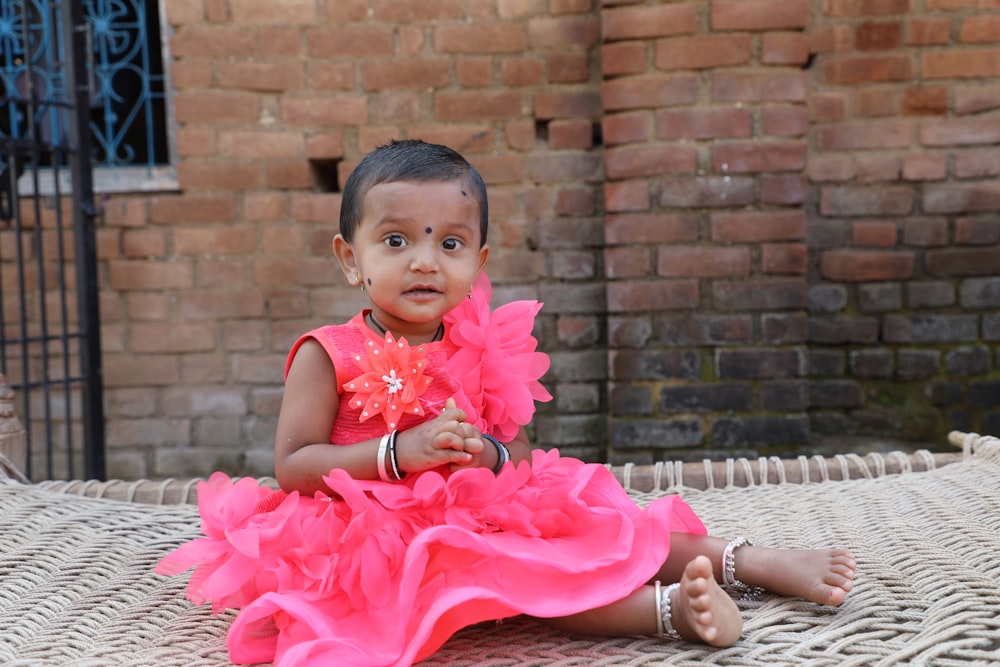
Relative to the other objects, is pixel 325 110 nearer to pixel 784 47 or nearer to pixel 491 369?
pixel 784 47

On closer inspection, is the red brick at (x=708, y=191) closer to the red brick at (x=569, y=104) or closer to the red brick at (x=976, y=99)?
the red brick at (x=569, y=104)

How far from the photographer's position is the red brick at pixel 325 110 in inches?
117

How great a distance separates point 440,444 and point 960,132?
2.45 m

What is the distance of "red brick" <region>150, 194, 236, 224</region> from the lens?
3031mm

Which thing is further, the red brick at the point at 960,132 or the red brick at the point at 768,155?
the red brick at the point at 960,132

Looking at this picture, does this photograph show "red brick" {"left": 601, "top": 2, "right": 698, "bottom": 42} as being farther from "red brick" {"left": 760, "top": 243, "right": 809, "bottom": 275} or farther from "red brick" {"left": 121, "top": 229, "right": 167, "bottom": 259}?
"red brick" {"left": 121, "top": 229, "right": 167, "bottom": 259}

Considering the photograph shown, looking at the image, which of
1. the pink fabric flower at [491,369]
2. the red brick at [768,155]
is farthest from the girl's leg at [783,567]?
the red brick at [768,155]

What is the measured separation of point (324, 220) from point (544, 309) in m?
0.83

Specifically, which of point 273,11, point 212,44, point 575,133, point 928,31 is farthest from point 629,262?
point 212,44

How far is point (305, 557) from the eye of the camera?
4.07ft

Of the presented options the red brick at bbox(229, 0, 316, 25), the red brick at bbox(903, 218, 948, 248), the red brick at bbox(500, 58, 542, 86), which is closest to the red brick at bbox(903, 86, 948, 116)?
the red brick at bbox(903, 218, 948, 248)

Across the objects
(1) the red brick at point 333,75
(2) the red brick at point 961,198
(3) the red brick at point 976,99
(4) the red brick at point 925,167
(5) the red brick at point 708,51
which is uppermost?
(1) the red brick at point 333,75

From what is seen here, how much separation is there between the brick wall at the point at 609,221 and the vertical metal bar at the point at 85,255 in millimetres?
198

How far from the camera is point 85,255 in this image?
286 cm
